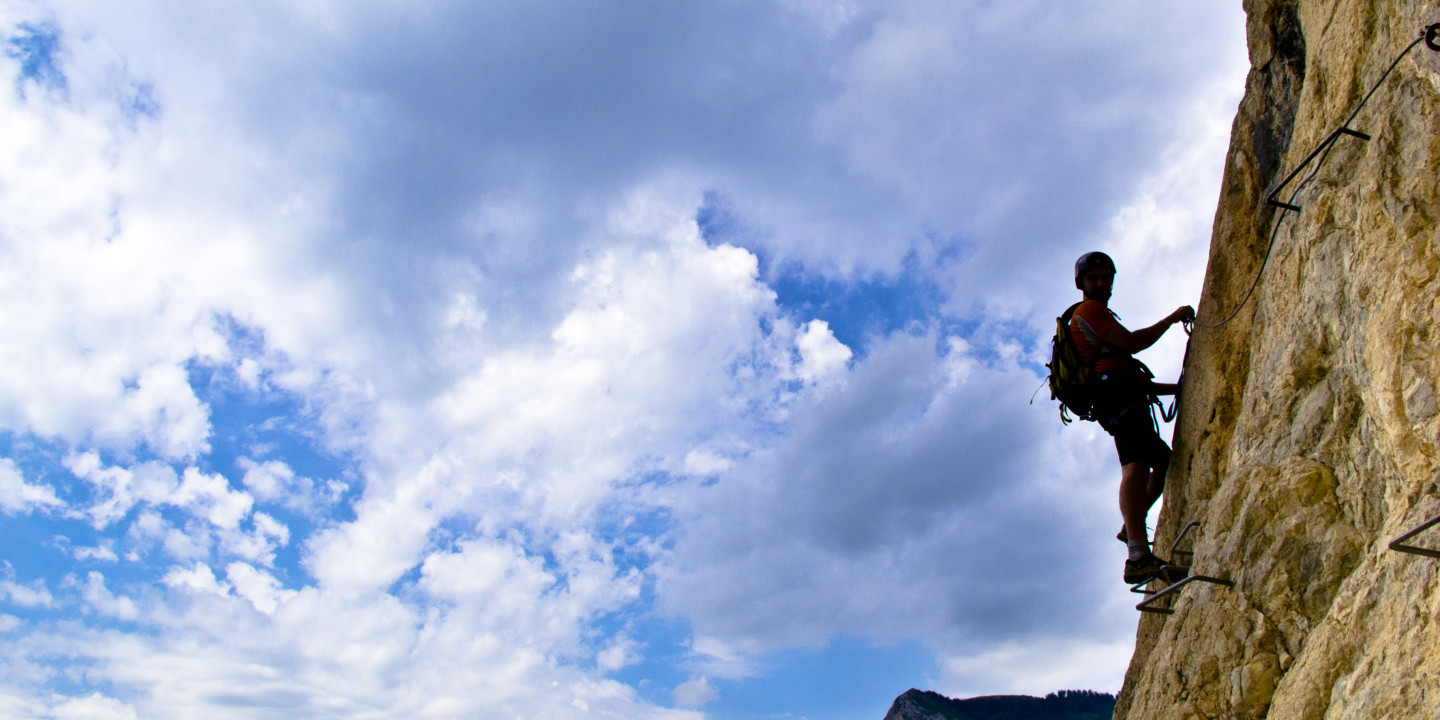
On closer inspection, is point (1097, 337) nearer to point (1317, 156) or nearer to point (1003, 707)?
point (1317, 156)

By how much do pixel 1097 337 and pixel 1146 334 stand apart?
1.45 ft

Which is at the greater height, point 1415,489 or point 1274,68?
point 1274,68

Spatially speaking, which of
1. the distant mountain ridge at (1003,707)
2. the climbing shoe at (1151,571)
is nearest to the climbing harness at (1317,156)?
the climbing shoe at (1151,571)

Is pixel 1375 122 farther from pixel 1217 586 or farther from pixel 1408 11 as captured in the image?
pixel 1217 586

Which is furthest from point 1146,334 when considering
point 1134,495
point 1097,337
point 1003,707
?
point 1003,707

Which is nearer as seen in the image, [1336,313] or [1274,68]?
[1336,313]

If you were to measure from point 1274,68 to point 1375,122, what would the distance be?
274 centimetres

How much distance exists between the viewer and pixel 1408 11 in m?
5.80

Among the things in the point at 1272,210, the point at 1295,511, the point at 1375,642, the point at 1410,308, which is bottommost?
the point at 1375,642

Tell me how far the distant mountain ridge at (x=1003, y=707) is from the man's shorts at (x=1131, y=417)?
131728 mm

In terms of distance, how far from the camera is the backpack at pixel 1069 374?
8828 mm

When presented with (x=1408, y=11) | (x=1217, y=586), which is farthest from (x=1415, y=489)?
(x=1408, y=11)

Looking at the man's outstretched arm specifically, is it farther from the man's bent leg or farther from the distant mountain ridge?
the distant mountain ridge

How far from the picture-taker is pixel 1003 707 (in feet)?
527
